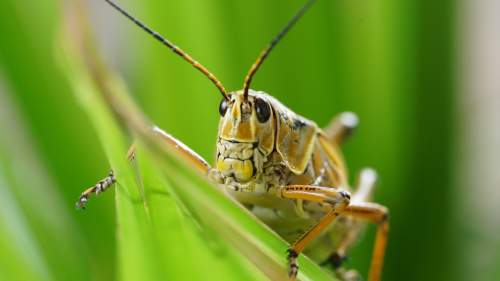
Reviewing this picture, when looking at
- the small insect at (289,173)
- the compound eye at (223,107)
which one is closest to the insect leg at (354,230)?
the small insect at (289,173)

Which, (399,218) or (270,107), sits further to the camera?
(399,218)

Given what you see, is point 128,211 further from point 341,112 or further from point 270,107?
point 341,112

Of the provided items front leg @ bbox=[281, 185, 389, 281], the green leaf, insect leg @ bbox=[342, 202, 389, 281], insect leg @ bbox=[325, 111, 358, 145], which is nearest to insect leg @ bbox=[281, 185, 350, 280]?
front leg @ bbox=[281, 185, 389, 281]

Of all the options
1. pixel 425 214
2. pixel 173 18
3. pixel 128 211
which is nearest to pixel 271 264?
pixel 128 211

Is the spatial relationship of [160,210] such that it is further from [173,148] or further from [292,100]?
[292,100]

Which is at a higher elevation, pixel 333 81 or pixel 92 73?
pixel 333 81

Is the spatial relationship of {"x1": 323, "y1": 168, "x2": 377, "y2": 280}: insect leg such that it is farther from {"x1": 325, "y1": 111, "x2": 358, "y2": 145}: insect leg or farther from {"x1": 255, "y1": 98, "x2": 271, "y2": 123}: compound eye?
{"x1": 255, "y1": 98, "x2": 271, "y2": 123}: compound eye

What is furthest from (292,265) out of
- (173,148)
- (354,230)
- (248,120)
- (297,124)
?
(354,230)
